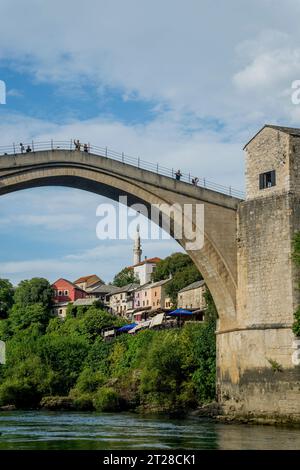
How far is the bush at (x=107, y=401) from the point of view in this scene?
1699 inches

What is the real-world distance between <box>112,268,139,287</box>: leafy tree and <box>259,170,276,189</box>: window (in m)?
82.1

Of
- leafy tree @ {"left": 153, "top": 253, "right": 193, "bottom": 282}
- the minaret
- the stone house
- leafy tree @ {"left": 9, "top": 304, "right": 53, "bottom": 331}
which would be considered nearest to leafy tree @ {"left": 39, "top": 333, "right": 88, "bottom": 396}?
the stone house

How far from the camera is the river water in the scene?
884 inches

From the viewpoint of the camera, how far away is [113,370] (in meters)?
54.5

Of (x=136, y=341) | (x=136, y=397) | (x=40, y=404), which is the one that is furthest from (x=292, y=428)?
(x=136, y=341)

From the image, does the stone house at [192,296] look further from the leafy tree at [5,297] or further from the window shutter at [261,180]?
the window shutter at [261,180]

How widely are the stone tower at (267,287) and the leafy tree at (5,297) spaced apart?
61.0m

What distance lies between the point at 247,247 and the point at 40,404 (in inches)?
838

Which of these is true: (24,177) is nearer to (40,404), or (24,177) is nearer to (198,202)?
(198,202)

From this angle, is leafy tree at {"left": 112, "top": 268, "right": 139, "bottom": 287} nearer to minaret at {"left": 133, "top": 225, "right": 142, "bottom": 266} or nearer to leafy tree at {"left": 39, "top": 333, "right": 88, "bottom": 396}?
minaret at {"left": 133, "top": 225, "right": 142, "bottom": 266}

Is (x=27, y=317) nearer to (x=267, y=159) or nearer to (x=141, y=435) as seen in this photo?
(x=267, y=159)

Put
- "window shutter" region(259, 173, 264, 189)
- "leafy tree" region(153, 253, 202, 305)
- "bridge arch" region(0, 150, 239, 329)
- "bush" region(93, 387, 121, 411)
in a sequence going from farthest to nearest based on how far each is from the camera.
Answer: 1. "leafy tree" region(153, 253, 202, 305)
2. "bush" region(93, 387, 121, 411)
3. "bridge arch" region(0, 150, 239, 329)
4. "window shutter" region(259, 173, 264, 189)

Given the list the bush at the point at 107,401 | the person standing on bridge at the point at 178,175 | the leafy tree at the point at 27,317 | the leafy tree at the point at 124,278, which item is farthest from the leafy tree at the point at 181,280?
the person standing on bridge at the point at 178,175
